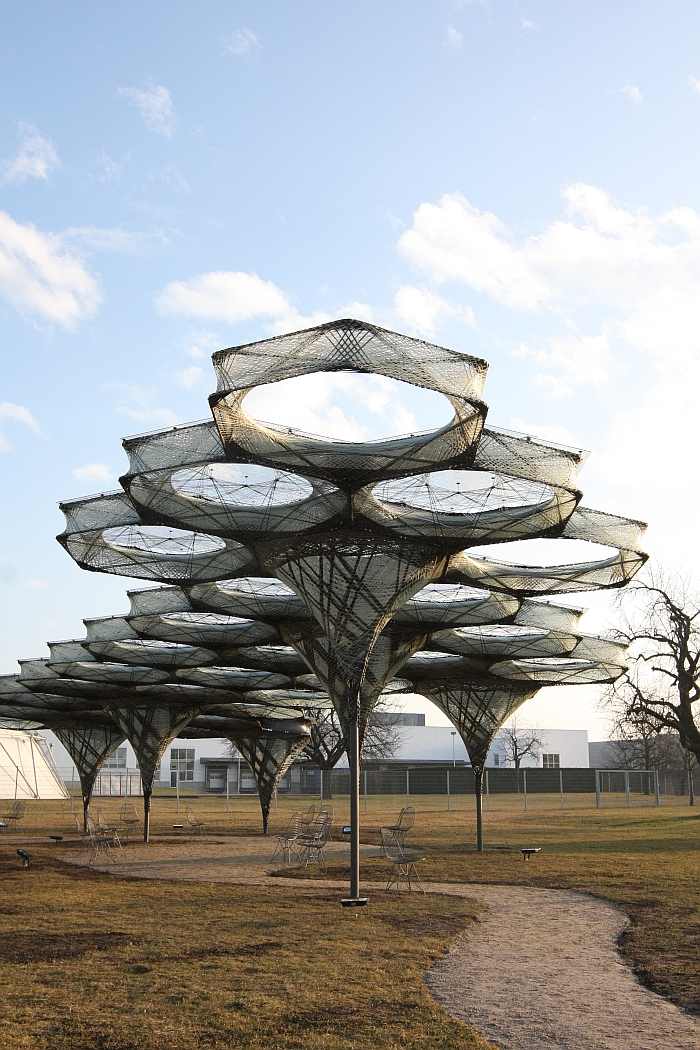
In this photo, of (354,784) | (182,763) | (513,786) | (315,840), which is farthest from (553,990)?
(182,763)

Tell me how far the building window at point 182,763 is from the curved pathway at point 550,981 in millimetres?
80740

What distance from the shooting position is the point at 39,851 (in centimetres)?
2828

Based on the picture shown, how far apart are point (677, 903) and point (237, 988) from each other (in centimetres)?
843

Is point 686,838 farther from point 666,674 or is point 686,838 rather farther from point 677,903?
point 677,903

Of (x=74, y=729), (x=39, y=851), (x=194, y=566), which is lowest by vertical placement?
(x=39, y=851)

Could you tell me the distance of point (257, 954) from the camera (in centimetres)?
1021

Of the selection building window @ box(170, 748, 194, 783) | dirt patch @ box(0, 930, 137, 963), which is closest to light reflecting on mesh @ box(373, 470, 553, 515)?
dirt patch @ box(0, 930, 137, 963)

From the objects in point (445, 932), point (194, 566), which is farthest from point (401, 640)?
point (445, 932)

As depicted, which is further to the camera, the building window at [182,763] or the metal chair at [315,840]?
the building window at [182,763]

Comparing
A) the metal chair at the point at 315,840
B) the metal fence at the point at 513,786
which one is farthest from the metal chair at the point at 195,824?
the metal fence at the point at 513,786

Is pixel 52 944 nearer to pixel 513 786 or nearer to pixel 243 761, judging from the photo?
pixel 513 786

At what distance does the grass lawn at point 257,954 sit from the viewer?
287 inches

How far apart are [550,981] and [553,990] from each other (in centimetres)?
45

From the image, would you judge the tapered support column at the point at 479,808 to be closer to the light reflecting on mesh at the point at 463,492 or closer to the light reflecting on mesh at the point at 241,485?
the light reflecting on mesh at the point at 463,492
